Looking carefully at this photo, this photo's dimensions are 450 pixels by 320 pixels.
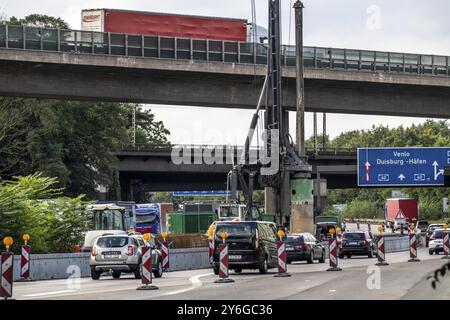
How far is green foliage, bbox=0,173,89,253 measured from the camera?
40.8 m

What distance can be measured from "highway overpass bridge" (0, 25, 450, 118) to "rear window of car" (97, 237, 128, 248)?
19.8 metres

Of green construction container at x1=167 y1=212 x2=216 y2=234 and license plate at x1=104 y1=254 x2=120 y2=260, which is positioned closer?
license plate at x1=104 y1=254 x2=120 y2=260

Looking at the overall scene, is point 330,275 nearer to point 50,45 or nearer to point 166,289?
point 166,289

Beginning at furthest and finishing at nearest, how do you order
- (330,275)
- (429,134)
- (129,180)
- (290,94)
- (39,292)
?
(429,134), (129,180), (290,94), (330,275), (39,292)

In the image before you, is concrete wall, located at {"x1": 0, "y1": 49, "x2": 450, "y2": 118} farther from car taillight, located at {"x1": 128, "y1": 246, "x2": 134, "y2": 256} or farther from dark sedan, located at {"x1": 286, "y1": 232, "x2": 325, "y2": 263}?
car taillight, located at {"x1": 128, "y1": 246, "x2": 134, "y2": 256}

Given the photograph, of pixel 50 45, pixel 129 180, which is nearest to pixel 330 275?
pixel 50 45

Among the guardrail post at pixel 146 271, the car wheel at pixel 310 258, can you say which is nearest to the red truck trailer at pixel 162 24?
the car wheel at pixel 310 258

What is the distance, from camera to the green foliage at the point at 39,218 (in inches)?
1607

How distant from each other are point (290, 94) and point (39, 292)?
37681 mm

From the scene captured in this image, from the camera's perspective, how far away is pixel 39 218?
43531 millimetres

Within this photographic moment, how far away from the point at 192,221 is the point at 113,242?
151 ft

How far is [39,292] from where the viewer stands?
27375 millimetres

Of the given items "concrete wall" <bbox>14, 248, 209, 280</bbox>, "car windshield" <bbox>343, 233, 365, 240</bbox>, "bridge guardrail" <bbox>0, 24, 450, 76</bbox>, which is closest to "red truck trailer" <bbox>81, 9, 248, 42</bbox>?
"bridge guardrail" <bbox>0, 24, 450, 76</bbox>

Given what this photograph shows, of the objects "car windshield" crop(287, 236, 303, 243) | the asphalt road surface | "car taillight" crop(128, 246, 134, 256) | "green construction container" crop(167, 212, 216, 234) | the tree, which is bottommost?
"green construction container" crop(167, 212, 216, 234)
